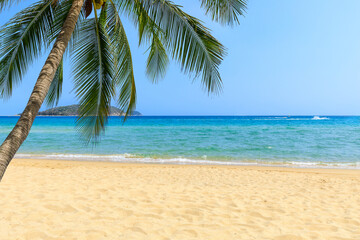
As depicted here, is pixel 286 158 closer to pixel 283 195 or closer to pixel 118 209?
pixel 283 195

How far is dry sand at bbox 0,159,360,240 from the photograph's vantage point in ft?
10.4

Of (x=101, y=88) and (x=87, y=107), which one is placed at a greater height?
(x=101, y=88)

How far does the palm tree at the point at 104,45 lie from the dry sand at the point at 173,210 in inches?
53.3

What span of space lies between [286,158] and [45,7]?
12355 mm

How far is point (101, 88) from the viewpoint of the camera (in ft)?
15.9

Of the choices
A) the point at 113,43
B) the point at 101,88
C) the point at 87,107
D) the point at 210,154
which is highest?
the point at 113,43

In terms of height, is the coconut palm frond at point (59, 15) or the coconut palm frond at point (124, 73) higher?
the coconut palm frond at point (59, 15)

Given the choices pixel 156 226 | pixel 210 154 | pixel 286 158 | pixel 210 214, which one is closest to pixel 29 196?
pixel 156 226

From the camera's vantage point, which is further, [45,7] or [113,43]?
[113,43]

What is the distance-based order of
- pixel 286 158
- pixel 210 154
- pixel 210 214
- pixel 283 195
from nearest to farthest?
pixel 210 214 → pixel 283 195 → pixel 286 158 → pixel 210 154

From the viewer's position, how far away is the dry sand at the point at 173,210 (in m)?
3.18

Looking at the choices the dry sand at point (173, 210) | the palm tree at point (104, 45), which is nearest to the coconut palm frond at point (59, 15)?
the palm tree at point (104, 45)

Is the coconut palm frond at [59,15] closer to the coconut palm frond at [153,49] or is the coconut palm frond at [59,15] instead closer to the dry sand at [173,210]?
the coconut palm frond at [153,49]

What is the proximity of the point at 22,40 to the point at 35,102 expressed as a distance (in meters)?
2.54
